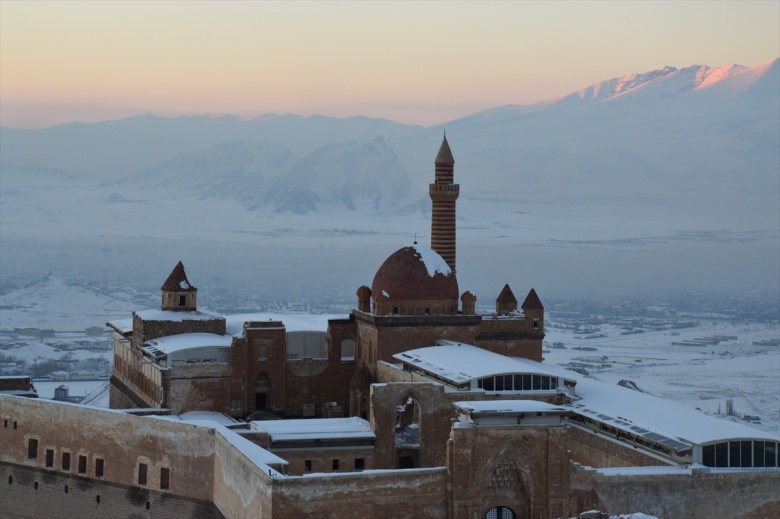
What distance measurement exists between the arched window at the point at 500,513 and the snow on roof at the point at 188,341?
21.0 m

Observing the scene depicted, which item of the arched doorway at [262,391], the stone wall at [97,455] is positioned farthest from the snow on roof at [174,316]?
the stone wall at [97,455]

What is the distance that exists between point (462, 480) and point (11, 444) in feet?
69.3

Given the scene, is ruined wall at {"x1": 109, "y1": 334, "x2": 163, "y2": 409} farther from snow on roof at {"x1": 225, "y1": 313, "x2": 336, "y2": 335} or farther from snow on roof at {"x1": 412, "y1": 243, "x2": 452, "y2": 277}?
snow on roof at {"x1": 412, "y1": 243, "x2": 452, "y2": 277}

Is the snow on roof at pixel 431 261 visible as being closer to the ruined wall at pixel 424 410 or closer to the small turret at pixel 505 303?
the small turret at pixel 505 303

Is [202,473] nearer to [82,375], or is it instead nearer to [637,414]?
[637,414]

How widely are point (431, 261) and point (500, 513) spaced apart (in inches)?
817

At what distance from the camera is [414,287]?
6956 centimetres

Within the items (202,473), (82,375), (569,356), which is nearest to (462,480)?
(202,473)

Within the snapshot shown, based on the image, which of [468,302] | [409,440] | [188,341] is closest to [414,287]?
[468,302]

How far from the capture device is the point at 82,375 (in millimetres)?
151125

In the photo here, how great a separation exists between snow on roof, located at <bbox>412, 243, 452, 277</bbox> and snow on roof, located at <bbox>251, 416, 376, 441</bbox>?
1078 cm

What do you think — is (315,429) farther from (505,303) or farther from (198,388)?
(505,303)

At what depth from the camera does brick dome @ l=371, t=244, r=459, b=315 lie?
69.6 meters

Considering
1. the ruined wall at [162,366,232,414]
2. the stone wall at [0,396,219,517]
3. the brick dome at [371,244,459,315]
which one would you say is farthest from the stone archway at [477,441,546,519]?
the ruined wall at [162,366,232,414]
